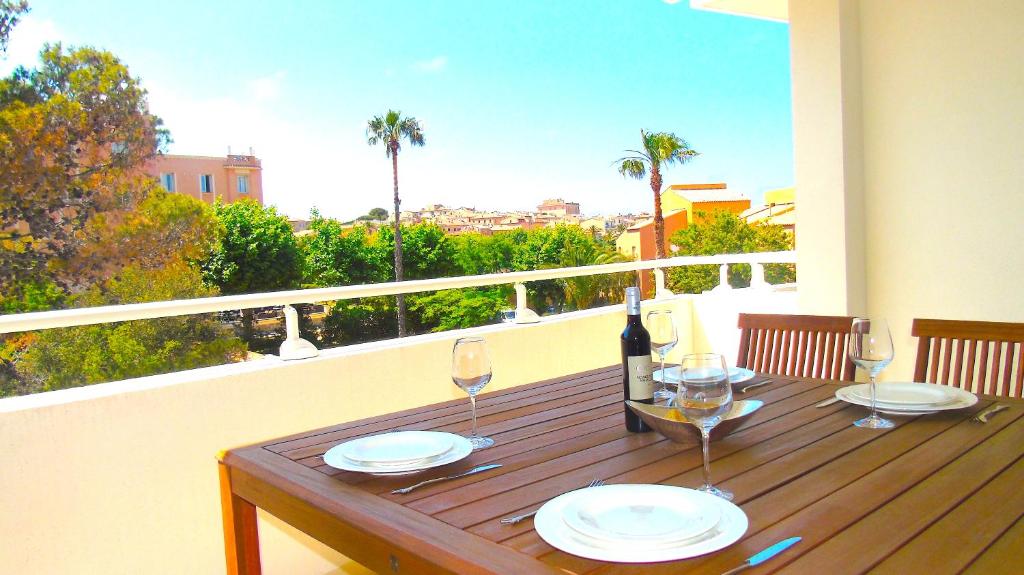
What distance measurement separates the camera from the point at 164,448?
2.06 m

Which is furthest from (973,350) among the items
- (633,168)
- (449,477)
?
(633,168)

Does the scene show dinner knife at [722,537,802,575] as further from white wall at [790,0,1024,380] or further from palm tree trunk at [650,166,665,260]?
palm tree trunk at [650,166,665,260]

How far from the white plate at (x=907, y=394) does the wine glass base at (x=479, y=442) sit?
2.41ft

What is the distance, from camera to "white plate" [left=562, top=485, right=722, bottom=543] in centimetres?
84

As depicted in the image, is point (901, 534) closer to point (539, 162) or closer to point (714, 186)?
point (714, 186)

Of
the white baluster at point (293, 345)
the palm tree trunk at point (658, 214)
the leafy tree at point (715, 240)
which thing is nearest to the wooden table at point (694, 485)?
the white baluster at point (293, 345)

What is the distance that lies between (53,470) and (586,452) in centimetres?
144

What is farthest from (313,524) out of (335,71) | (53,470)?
(335,71)

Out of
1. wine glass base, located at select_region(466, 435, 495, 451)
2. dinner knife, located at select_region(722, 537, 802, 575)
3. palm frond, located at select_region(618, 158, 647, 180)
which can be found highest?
palm frond, located at select_region(618, 158, 647, 180)

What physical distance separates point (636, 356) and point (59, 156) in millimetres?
24402

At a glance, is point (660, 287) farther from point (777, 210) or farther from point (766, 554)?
point (777, 210)

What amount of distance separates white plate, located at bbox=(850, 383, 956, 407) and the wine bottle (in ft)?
1.57

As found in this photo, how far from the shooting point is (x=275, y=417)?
2.30 meters

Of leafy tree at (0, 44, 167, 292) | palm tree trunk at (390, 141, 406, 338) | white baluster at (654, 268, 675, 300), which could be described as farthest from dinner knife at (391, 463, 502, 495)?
palm tree trunk at (390, 141, 406, 338)
